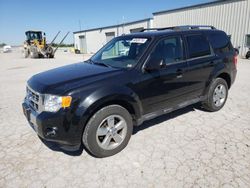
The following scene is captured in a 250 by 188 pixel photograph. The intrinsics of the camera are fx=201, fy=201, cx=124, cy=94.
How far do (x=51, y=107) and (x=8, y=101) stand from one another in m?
4.26

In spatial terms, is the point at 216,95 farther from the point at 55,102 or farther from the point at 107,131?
the point at 55,102

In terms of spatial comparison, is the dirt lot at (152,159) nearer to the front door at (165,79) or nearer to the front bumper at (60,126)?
the front bumper at (60,126)

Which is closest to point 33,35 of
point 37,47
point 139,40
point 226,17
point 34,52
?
point 37,47

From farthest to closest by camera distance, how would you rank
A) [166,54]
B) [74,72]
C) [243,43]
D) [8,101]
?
[243,43] < [8,101] < [166,54] < [74,72]

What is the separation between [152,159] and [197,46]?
250 cm

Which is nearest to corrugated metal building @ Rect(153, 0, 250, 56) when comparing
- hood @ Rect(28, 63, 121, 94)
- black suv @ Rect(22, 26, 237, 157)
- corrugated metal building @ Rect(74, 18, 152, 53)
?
corrugated metal building @ Rect(74, 18, 152, 53)

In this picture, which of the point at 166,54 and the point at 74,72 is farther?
the point at 166,54

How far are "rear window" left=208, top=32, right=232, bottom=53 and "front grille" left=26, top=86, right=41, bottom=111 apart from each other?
12.2ft

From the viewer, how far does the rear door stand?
13.0 ft

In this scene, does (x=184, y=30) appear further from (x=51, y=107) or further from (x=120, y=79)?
(x=51, y=107)

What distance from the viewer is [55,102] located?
107 inches

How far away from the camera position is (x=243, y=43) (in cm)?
1711

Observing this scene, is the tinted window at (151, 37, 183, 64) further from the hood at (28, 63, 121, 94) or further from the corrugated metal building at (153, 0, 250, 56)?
the corrugated metal building at (153, 0, 250, 56)

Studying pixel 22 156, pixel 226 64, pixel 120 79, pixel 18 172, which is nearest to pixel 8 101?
pixel 22 156
